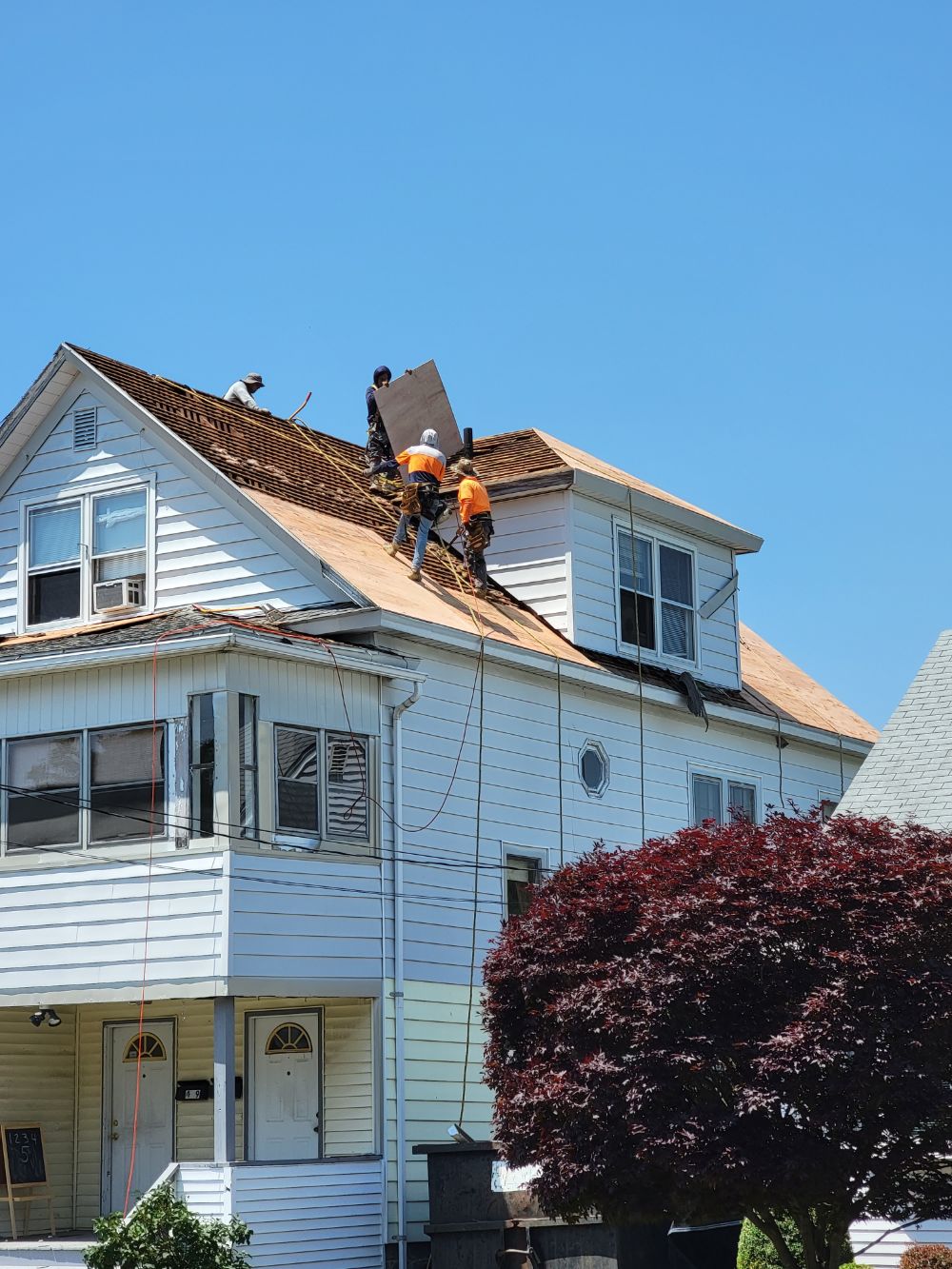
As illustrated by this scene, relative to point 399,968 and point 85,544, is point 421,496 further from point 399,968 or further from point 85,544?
point 399,968

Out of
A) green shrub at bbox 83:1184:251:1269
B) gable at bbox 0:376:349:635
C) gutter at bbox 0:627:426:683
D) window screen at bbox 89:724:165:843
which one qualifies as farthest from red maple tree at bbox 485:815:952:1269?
gable at bbox 0:376:349:635

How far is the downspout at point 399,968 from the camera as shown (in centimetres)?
1961

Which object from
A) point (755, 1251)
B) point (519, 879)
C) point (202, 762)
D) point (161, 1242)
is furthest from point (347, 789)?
point (755, 1251)

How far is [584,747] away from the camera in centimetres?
2391

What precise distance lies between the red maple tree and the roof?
577cm

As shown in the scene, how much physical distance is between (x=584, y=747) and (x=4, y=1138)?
27.4 feet

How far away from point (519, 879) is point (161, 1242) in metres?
6.88

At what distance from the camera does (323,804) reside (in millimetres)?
19875

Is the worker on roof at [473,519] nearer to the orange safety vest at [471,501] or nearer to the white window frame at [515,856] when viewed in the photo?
the orange safety vest at [471,501]

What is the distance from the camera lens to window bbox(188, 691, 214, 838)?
19.0 m

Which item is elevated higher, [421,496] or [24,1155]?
[421,496]

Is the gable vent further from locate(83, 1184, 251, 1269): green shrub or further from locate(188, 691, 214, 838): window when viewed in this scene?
locate(83, 1184, 251, 1269): green shrub

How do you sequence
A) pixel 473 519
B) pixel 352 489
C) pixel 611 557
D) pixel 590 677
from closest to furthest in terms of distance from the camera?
pixel 473 519 → pixel 590 677 → pixel 352 489 → pixel 611 557

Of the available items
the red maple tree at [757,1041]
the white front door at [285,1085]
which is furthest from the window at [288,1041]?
the red maple tree at [757,1041]
